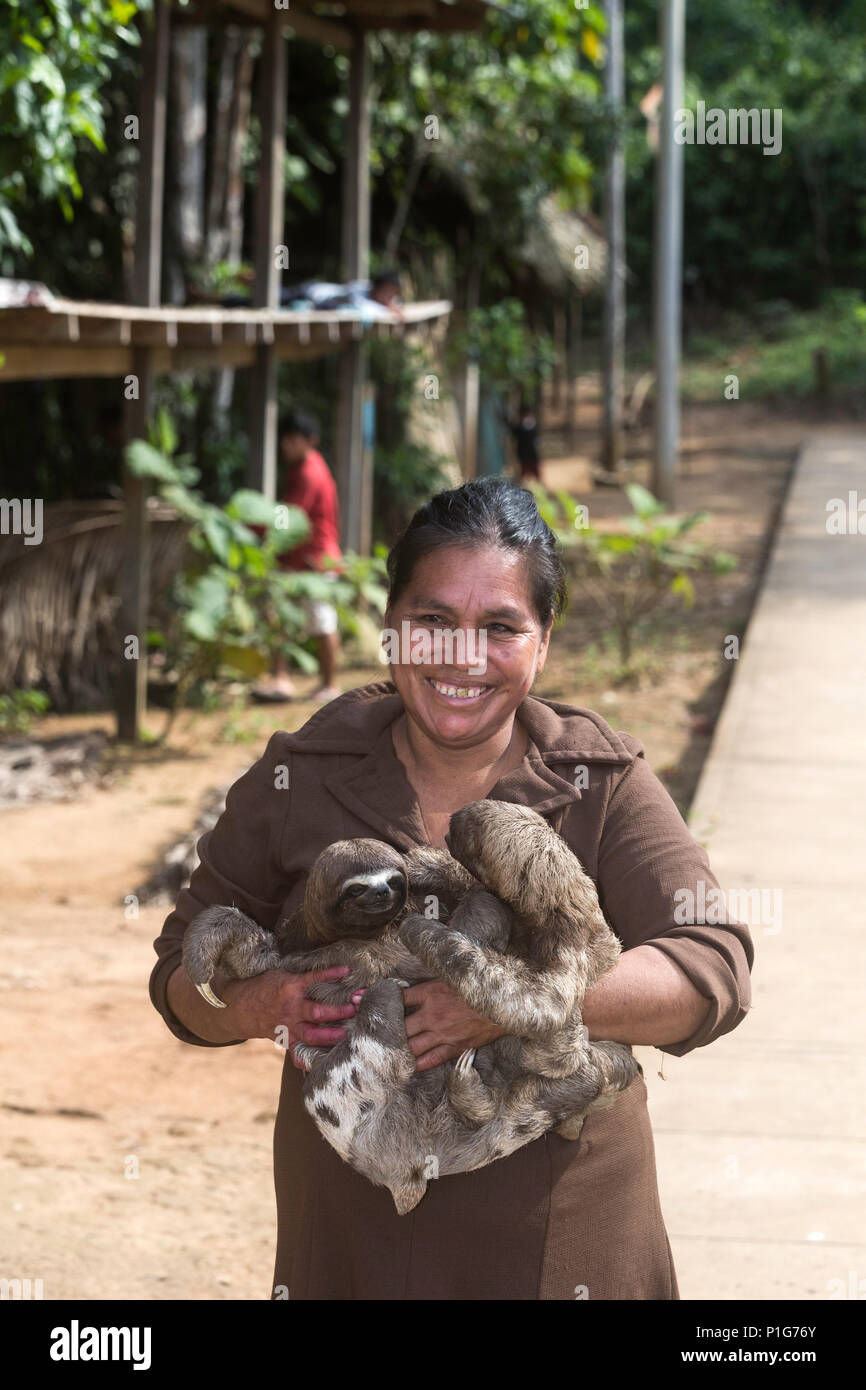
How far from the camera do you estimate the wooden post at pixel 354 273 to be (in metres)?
10.8

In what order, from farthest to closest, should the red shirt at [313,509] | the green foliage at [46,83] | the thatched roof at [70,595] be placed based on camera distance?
the red shirt at [313,509], the thatched roof at [70,595], the green foliage at [46,83]

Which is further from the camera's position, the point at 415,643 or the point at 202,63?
the point at 202,63

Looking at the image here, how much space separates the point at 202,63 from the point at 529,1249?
10590 millimetres

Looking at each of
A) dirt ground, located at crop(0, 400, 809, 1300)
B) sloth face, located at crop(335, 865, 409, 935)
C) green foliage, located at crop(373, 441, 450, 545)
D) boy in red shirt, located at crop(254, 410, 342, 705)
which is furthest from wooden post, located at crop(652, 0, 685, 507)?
sloth face, located at crop(335, 865, 409, 935)

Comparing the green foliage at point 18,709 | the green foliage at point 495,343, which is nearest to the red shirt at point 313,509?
the green foliage at point 18,709

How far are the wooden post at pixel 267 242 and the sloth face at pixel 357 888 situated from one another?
26.0 feet

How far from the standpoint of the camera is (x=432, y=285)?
14242 millimetres

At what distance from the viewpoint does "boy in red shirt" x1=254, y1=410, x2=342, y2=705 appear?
967 cm

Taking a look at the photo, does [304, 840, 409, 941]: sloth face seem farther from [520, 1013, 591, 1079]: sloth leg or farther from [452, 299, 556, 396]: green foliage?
[452, 299, 556, 396]: green foliage

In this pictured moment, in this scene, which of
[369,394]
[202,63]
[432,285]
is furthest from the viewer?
[432,285]

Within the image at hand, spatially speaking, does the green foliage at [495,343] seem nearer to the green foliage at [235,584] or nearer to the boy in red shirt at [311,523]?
the boy in red shirt at [311,523]

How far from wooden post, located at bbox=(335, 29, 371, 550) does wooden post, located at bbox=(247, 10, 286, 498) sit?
45.7 inches

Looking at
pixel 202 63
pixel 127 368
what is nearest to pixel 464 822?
pixel 127 368

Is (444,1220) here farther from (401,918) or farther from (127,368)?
(127,368)
